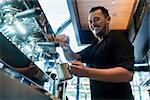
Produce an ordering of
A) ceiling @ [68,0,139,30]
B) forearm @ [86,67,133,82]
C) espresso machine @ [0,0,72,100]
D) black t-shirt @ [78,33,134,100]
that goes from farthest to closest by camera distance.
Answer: ceiling @ [68,0,139,30], black t-shirt @ [78,33,134,100], forearm @ [86,67,133,82], espresso machine @ [0,0,72,100]

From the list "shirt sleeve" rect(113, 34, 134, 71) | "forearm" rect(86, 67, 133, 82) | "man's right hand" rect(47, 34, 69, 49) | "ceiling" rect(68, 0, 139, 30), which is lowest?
"forearm" rect(86, 67, 133, 82)

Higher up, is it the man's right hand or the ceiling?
the ceiling

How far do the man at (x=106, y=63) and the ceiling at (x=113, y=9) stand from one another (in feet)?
7.21

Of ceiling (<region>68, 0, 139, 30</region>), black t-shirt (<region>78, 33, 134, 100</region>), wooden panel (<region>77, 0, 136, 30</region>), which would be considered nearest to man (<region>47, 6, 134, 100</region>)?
Result: black t-shirt (<region>78, 33, 134, 100</region>)

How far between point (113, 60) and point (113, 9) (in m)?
2.87

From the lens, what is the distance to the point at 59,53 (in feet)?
5.28

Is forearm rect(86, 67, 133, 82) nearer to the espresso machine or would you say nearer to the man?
the man

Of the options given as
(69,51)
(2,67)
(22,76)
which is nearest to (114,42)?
(69,51)

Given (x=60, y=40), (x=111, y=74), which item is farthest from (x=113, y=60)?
(x=60, y=40)

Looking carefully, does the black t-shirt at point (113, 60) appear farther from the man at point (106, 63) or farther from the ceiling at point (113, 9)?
the ceiling at point (113, 9)

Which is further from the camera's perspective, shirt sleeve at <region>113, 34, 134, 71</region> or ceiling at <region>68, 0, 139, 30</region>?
ceiling at <region>68, 0, 139, 30</region>

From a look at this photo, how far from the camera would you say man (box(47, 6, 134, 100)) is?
4.19ft

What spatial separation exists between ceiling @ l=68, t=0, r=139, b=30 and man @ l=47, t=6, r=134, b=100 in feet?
7.21

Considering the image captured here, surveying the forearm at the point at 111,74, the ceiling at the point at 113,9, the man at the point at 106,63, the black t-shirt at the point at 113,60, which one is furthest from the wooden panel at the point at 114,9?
the forearm at the point at 111,74
